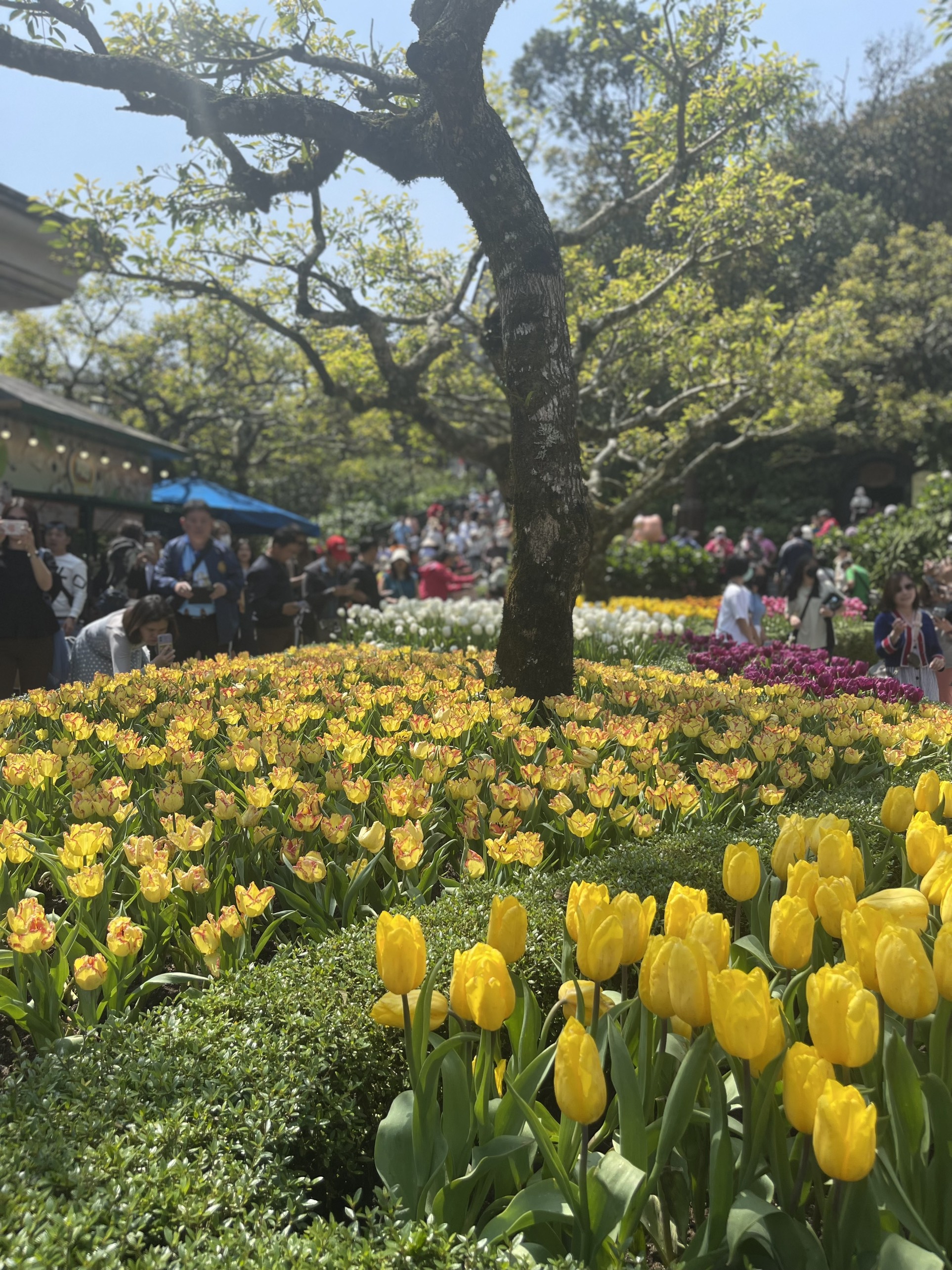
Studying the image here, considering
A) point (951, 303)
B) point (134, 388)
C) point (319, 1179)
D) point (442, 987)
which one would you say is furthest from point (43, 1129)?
point (951, 303)

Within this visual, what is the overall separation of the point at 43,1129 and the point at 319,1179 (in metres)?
0.47

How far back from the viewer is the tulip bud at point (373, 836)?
2.68 m

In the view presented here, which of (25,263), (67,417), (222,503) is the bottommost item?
(222,503)

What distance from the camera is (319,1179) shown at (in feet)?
5.23

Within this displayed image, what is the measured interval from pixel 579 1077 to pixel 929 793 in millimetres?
1447

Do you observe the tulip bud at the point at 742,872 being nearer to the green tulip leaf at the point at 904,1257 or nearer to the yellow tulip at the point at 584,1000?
the yellow tulip at the point at 584,1000

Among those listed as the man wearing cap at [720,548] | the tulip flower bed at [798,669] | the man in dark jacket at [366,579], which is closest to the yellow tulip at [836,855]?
the tulip flower bed at [798,669]

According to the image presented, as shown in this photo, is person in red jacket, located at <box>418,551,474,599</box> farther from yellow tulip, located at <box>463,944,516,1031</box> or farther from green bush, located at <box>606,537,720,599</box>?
yellow tulip, located at <box>463,944,516,1031</box>

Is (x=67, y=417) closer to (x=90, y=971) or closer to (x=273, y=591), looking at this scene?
(x=273, y=591)

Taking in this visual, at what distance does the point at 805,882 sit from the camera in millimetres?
1753

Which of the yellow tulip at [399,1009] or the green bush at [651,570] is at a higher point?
the green bush at [651,570]

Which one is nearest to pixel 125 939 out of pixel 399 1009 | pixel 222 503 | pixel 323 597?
pixel 399 1009

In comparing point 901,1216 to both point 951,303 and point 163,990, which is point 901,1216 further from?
point 951,303

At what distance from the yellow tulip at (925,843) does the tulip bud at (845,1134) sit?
0.91m
